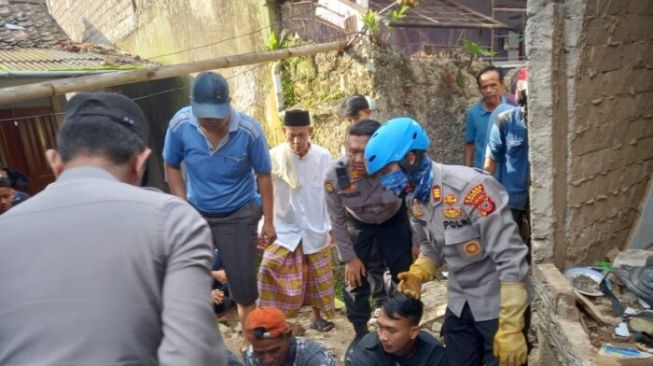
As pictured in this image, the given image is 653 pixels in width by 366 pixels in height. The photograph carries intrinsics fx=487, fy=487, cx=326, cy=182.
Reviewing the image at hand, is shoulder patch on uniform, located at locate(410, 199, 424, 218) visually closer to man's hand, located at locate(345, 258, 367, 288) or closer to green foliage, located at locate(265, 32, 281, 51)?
man's hand, located at locate(345, 258, 367, 288)

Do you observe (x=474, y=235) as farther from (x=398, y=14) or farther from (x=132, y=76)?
(x=398, y=14)

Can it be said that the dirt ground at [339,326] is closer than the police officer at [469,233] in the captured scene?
No

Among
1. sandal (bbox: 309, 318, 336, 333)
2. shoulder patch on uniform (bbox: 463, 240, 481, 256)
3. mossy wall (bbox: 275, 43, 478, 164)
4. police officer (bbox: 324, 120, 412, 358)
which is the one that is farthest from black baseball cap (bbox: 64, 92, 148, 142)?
mossy wall (bbox: 275, 43, 478, 164)

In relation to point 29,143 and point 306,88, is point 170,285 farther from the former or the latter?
point 29,143

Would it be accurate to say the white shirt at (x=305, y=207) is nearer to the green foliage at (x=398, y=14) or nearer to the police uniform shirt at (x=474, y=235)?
the police uniform shirt at (x=474, y=235)

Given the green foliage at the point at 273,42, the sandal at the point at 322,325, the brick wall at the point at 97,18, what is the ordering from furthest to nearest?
the brick wall at the point at 97,18 → the green foliage at the point at 273,42 → the sandal at the point at 322,325

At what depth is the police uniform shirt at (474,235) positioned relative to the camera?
6.57ft

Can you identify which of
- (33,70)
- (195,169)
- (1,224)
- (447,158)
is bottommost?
(447,158)

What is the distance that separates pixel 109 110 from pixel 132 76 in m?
2.85

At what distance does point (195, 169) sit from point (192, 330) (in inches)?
85.9

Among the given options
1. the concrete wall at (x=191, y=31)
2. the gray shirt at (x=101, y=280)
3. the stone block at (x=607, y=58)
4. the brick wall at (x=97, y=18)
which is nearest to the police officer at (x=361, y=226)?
the stone block at (x=607, y=58)

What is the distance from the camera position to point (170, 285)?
1.06 m

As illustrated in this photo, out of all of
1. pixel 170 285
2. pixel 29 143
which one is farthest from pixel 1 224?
pixel 29 143

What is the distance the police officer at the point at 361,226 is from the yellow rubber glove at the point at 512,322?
1.26m
